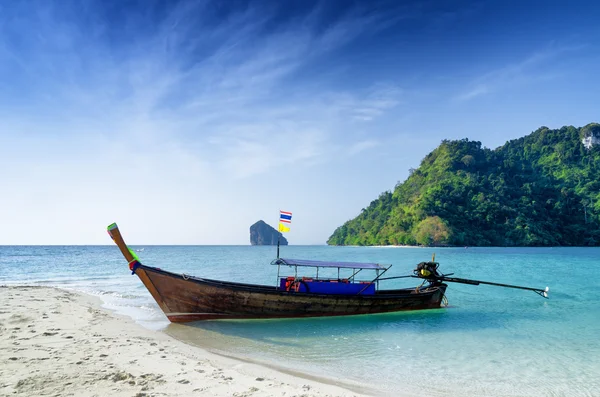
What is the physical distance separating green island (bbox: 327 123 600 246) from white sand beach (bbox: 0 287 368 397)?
88.8m

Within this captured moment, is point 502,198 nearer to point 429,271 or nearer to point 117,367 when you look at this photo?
point 429,271

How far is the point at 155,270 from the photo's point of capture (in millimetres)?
12141

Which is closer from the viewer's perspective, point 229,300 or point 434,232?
point 229,300

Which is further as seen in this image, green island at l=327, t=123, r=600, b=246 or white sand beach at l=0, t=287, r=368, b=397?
green island at l=327, t=123, r=600, b=246

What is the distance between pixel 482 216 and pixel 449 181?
14.3 metres

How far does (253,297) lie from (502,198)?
10084 centimetres

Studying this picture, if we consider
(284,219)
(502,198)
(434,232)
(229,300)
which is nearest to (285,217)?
(284,219)

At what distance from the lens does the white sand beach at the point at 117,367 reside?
5867 millimetres

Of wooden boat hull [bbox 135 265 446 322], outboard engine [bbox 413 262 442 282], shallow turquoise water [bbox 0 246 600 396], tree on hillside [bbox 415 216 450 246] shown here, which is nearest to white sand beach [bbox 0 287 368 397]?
shallow turquoise water [bbox 0 246 600 396]

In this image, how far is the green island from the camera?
90875mm

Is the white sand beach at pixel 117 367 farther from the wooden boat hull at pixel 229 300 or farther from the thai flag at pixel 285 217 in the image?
the thai flag at pixel 285 217

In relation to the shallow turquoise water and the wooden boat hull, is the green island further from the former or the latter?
the wooden boat hull

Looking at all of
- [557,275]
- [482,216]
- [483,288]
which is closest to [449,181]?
[482,216]

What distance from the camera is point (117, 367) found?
22.5ft
